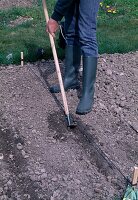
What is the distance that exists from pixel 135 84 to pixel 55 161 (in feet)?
6.25

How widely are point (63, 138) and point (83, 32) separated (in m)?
1.14

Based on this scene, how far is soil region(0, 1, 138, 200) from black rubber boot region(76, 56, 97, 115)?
0.08 metres

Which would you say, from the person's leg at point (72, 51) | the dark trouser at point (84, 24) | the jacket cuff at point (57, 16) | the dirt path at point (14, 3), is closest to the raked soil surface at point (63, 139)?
the person's leg at point (72, 51)

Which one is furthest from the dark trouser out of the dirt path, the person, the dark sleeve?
the dirt path

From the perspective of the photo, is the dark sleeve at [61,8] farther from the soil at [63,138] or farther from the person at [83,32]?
the soil at [63,138]

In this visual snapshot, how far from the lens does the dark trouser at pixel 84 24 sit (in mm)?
4953

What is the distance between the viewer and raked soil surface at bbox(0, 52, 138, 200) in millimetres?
4008

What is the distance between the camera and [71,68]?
5.57 meters

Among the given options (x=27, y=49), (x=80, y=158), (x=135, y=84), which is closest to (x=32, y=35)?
(x=27, y=49)

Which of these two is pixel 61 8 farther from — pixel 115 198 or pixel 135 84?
pixel 115 198

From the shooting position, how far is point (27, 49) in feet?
23.6

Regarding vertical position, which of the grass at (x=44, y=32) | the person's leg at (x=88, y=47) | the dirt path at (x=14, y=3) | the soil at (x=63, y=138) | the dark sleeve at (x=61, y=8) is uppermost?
the dark sleeve at (x=61, y=8)

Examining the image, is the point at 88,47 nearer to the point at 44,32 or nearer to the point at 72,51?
the point at 72,51

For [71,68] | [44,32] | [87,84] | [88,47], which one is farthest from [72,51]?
[44,32]
